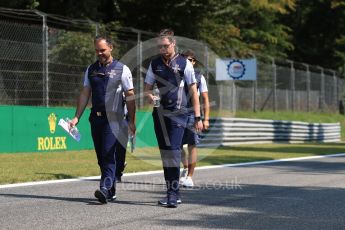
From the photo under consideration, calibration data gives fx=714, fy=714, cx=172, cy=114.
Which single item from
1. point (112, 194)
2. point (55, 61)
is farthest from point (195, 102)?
point (55, 61)

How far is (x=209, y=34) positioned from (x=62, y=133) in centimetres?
1863

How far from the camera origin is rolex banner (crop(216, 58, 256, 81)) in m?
29.0

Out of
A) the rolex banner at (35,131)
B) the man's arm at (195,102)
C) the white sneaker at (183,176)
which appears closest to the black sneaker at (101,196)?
the man's arm at (195,102)

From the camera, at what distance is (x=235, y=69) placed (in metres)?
29.9

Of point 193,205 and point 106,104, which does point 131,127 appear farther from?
point 193,205

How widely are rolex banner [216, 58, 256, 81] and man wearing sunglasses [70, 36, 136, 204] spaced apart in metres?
20.4

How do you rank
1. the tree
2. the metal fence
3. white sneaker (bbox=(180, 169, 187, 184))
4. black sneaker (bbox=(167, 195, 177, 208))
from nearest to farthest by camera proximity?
1. black sneaker (bbox=(167, 195, 177, 208))
2. white sneaker (bbox=(180, 169, 187, 184))
3. the metal fence
4. the tree

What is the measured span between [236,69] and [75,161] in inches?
631

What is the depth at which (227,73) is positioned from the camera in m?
29.4

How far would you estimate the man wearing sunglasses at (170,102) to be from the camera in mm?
8078

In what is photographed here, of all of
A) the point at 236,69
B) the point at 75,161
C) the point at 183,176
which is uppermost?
the point at 236,69

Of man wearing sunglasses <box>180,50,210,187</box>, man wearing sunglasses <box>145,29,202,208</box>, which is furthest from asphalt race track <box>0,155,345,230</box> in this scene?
man wearing sunglasses <box>145,29,202,208</box>

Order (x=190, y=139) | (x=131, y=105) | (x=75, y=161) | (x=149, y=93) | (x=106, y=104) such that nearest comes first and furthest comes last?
(x=149, y=93)
(x=106, y=104)
(x=131, y=105)
(x=190, y=139)
(x=75, y=161)

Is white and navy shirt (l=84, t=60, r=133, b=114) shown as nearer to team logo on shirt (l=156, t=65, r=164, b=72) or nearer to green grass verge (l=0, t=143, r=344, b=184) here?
team logo on shirt (l=156, t=65, r=164, b=72)
